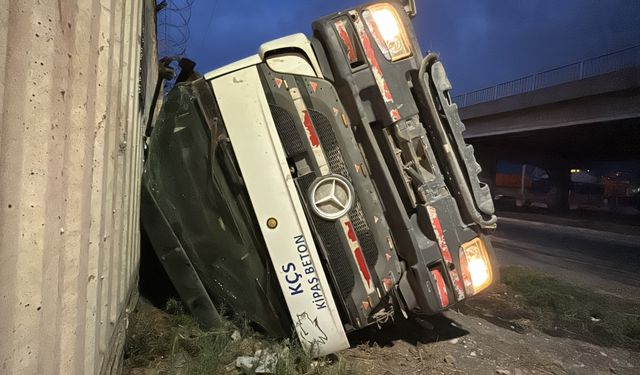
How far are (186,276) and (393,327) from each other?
70.5 inches

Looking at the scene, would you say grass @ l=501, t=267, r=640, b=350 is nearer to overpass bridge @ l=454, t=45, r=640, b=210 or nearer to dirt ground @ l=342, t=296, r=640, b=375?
dirt ground @ l=342, t=296, r=640, b=375

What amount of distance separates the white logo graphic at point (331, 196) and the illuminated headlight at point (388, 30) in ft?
3.28

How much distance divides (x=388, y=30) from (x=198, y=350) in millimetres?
2545

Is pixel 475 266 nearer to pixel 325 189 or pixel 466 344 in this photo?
pixel 466 344

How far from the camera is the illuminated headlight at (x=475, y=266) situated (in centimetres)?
292

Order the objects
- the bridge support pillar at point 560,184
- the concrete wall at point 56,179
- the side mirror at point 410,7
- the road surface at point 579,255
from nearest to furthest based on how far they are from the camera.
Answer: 1. the concrete wall at point 56,179
2. the side mirror at point 410,7
3. the road surface at point 579,255
4. the bridge support pillar at point 560,184

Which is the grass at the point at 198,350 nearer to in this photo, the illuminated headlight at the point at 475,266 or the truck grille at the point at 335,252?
the truck grille at the point at 335,252

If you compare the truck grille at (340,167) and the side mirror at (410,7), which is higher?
the side mirror at (410,7)

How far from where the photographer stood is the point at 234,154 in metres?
2.76

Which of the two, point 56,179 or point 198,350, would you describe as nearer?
point 56,179

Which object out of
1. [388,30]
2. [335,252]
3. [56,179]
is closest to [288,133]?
[335,252]

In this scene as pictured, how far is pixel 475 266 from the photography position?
2.98 meters

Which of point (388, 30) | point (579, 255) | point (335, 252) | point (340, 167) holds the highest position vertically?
point (388, 30)

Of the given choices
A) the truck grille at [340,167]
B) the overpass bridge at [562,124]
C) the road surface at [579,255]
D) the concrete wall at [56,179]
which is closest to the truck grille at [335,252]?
the truck grille at [340,167]
